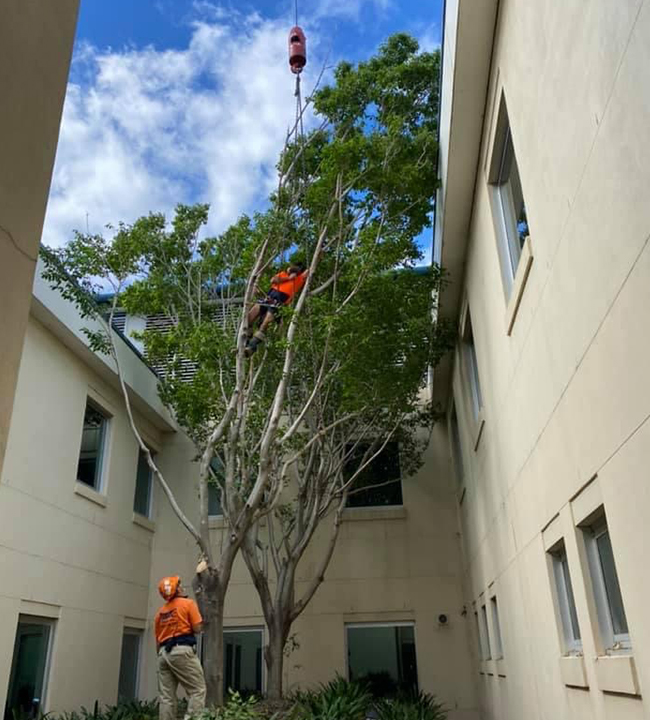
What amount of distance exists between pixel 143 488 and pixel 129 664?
3.34m

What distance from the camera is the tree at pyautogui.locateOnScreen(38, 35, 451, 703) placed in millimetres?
9375

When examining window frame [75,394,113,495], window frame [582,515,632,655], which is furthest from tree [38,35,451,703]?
window frame [582,515,632,655]

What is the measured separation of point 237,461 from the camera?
33.8 feet

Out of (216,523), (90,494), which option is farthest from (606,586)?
(216,523)

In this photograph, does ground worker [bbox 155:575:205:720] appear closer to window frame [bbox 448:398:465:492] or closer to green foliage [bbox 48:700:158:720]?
green foliage [bbox 48:700:158:720]

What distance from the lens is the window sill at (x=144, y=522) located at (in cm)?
1316

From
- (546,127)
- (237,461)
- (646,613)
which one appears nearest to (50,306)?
(237,461)

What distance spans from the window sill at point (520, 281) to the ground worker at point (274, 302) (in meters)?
4.06

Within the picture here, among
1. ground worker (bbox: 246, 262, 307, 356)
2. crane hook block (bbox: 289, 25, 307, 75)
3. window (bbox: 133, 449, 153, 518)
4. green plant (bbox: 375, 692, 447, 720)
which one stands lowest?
green plant (bbox: 375, 692, 447, 720)

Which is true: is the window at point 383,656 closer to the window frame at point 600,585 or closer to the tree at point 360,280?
the tree at point 360,280

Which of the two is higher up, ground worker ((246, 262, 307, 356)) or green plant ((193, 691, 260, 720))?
ground worker ((246, 262, 307, 356))

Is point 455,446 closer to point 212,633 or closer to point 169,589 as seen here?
point 212,633

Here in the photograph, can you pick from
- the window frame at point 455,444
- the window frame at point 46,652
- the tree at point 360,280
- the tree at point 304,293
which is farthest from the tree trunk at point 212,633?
the window frame at point 455,444

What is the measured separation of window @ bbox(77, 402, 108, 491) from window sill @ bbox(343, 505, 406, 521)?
16.6ft
